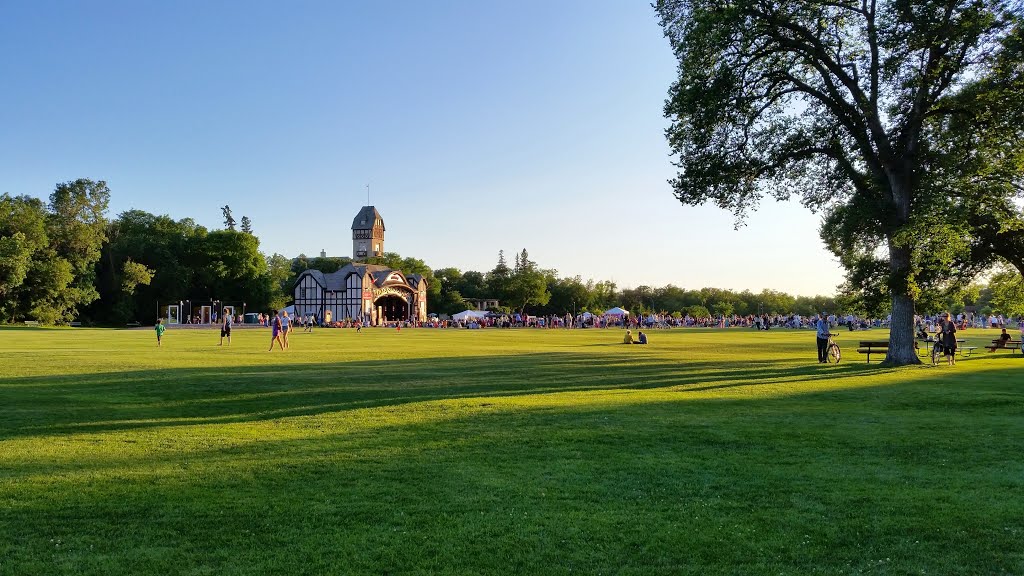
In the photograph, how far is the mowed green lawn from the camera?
5254mm

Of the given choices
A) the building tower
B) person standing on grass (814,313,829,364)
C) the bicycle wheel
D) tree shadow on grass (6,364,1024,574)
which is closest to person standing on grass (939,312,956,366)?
the bicycle wheel

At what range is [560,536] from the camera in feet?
18.6

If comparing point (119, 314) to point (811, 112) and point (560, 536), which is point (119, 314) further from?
point (560, 536)

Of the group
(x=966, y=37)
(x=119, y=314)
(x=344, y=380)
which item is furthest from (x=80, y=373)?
(x=119, y=314)

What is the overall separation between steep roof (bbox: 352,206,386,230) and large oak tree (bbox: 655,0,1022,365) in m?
122

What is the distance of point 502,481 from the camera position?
A: 24.0 ft

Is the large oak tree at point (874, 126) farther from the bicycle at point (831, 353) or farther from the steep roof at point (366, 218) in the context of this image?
the steep roof at point (366, 218)

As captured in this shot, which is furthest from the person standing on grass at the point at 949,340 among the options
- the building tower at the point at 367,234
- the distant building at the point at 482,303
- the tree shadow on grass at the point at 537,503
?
the building tower at the point at 367,234

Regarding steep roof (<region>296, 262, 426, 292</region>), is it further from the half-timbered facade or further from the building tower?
the building tower

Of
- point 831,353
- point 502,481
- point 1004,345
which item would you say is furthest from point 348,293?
point 502,481

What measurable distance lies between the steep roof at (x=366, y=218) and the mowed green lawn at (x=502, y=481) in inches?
5062

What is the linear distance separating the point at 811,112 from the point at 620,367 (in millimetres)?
12979

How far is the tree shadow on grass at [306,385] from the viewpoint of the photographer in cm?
1152

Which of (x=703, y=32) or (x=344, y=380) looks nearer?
(x=344, y=380)
